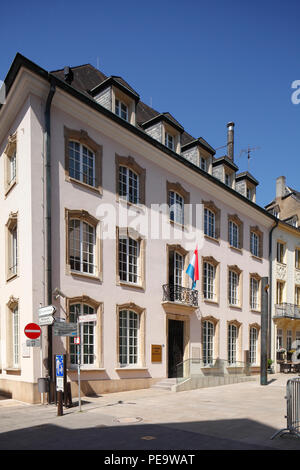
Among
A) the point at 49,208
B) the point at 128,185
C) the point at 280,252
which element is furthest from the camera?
the point at 280,252

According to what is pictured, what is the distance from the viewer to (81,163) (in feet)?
55.1

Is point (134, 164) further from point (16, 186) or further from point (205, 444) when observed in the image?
point (205, 444)

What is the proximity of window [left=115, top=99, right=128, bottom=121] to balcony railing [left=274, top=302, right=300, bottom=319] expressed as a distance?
1862 centimetres

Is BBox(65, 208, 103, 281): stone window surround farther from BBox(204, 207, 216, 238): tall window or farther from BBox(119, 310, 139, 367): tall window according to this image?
BBox(204, 207, 216, 238): tall window

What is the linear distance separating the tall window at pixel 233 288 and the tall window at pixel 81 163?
39.7 ft

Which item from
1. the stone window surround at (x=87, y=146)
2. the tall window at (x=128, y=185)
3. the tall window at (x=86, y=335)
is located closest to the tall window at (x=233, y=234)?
the tall window at (x=128, y=185)

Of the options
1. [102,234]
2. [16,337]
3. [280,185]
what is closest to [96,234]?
[102,234]

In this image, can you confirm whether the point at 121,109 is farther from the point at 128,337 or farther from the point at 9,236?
the point at 128,337

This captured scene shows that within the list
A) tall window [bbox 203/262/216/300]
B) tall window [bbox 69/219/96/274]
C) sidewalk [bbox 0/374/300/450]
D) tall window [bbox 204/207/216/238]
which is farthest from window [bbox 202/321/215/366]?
tall window [bbox 69/219/96/274]

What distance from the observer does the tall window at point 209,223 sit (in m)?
23.9

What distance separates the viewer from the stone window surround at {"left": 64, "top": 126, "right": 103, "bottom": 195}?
1603cm

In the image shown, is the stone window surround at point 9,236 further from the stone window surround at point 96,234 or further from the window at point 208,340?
the window at point 208,340

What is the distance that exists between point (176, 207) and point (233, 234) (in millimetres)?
6425

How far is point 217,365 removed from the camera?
69.8ft
